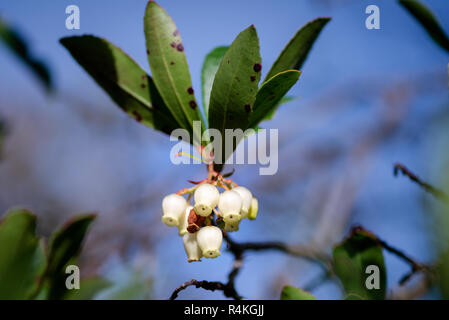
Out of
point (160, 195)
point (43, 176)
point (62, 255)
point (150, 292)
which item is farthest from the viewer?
point (43, 176)

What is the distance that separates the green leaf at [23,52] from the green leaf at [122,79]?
1.87 feet

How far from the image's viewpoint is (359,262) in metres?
0.90

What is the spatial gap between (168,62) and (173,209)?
364 mm

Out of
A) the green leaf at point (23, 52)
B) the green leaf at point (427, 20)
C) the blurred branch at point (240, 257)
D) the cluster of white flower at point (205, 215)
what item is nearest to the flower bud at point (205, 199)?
the cluster of white flower at point (205, 215)

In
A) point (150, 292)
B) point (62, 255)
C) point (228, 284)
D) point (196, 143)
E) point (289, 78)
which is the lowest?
point (150, 292)

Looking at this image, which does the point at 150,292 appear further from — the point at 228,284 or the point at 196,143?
the point at 196,143

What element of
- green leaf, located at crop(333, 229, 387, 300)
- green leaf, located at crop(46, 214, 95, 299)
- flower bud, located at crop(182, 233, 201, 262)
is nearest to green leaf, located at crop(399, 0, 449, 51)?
green leaf, located at crop(333, 229, 387, 300)

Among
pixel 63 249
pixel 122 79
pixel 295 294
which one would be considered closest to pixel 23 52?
pixel 122 79

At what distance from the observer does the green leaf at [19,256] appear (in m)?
0.75

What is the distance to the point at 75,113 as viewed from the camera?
4.30 metres

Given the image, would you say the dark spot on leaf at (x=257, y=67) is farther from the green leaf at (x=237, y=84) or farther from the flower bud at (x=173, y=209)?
the flower bud at (x=173, y=209)

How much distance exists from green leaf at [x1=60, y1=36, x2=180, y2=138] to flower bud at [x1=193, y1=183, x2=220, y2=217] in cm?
24

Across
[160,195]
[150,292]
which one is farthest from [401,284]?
[160,195]

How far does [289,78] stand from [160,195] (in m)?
2.46
